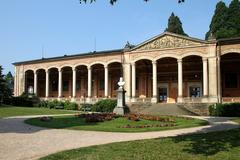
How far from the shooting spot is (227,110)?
106 feet

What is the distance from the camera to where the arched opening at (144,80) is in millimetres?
48000

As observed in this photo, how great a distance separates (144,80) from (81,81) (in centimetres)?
1284

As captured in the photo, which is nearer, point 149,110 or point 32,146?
point 32,146

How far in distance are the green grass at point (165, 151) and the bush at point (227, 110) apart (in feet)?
68.2

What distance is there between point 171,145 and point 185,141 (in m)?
1.01

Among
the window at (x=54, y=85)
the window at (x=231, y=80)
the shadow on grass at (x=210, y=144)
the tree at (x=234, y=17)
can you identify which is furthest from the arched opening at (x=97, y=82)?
the shadow on grass at (x=210, y=144)

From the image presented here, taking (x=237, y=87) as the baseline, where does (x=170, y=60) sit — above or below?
above

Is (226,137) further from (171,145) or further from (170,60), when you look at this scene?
(170,60)

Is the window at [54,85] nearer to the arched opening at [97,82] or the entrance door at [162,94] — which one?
Answer: the arched opening at [97,82]

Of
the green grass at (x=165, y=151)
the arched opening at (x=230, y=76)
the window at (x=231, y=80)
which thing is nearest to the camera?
the green grass at (x=165, y=151)

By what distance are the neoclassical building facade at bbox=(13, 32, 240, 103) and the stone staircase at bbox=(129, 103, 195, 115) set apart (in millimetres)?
2162

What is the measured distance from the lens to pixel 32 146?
11.4 metres

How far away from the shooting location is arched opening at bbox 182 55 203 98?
144ft

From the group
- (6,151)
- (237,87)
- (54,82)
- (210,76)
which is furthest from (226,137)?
(54,82)
